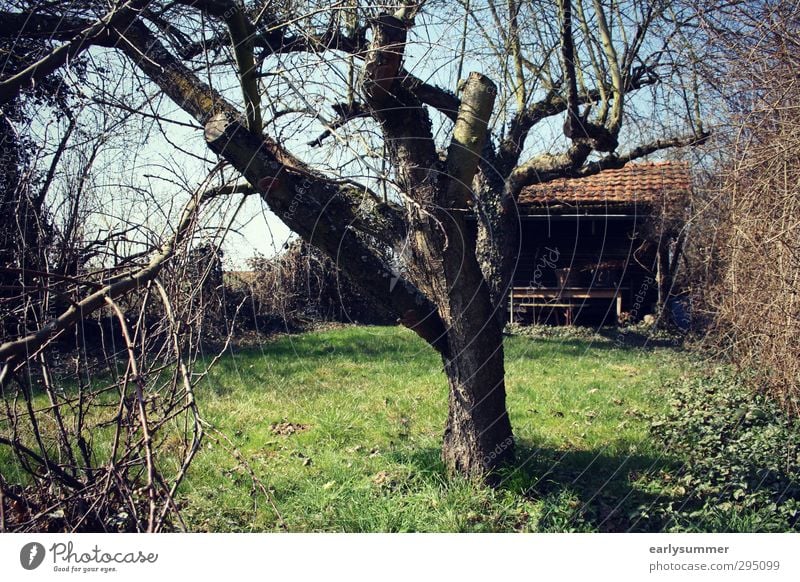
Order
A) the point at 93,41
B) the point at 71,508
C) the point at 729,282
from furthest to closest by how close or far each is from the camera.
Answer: the point at 729,282
the point at 93,41
the point at 71,508

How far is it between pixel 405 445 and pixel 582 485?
1.11m

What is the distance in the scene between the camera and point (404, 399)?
5.17 m

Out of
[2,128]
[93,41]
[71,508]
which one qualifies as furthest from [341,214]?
[2,128]

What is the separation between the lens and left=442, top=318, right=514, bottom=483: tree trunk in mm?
3521

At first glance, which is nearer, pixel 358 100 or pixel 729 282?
pixel 358 100

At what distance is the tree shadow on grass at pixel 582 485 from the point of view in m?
3.32

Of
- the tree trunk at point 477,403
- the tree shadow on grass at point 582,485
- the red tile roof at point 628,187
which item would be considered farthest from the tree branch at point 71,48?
the red tile roof at point 628,187

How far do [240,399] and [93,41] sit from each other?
296 centimetres

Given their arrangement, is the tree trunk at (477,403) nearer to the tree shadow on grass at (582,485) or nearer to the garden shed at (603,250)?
the tree shadow on grass at (582,485)

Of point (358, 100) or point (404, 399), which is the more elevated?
point (358, 100)

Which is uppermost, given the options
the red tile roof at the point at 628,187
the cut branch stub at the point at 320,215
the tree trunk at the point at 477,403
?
the red tile roof at the point at 628,187

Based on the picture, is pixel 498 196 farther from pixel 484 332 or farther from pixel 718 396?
pixel 718 396

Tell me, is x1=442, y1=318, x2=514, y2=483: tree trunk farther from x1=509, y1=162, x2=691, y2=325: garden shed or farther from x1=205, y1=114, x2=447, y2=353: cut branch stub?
x1=509, y1=162, x2=691, y2=325: garden shed

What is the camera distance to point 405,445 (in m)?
4.23
